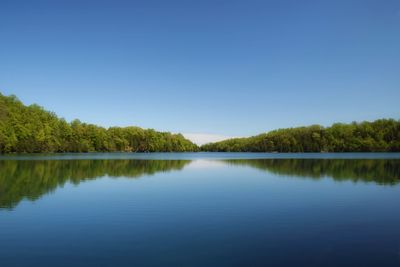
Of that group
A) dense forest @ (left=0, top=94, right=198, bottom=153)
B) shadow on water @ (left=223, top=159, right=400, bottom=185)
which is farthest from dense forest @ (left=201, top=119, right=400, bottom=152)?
shadow on water @ (left=223, top=159, right=400, bottom=185)

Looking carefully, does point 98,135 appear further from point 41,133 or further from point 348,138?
point 348,138

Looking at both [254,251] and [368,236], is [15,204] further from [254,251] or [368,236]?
[368,236]

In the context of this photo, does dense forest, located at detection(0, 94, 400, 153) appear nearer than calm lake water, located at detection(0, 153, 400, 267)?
No

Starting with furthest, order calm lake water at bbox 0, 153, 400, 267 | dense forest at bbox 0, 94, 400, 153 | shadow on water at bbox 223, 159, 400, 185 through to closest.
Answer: dense forest at bbox 0, 94, 400, 153
shadow on water at bbox 223, 159, 400, 185
calm lake water at bbox 0, 153, 400, 267

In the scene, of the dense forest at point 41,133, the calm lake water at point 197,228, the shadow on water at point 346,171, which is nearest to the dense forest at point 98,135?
the dense forest at point 41,133

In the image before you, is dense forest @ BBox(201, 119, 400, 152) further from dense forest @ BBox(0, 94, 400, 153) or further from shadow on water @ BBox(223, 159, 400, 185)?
shadow on water @ BBox(223, 159, 400, 185)

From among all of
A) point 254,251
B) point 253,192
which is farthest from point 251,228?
point 253,192

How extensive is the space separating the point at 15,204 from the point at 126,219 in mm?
7893

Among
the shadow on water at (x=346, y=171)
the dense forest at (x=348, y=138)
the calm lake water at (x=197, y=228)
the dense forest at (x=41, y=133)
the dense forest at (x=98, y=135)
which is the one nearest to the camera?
the calm lake water at (x=197, y=228)

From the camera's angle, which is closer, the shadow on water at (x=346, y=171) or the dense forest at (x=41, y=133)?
the shadow on water at (x=346, y=171)

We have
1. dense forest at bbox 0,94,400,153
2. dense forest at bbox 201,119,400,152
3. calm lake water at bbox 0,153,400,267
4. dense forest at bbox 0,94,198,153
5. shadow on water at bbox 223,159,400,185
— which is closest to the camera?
calm lake water at bbox 0,153,400,267

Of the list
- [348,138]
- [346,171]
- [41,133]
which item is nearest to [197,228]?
[346,171]

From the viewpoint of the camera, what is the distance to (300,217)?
59.1ft

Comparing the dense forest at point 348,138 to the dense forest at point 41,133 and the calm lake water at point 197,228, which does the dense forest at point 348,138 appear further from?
the calm lake water at point 197,228
